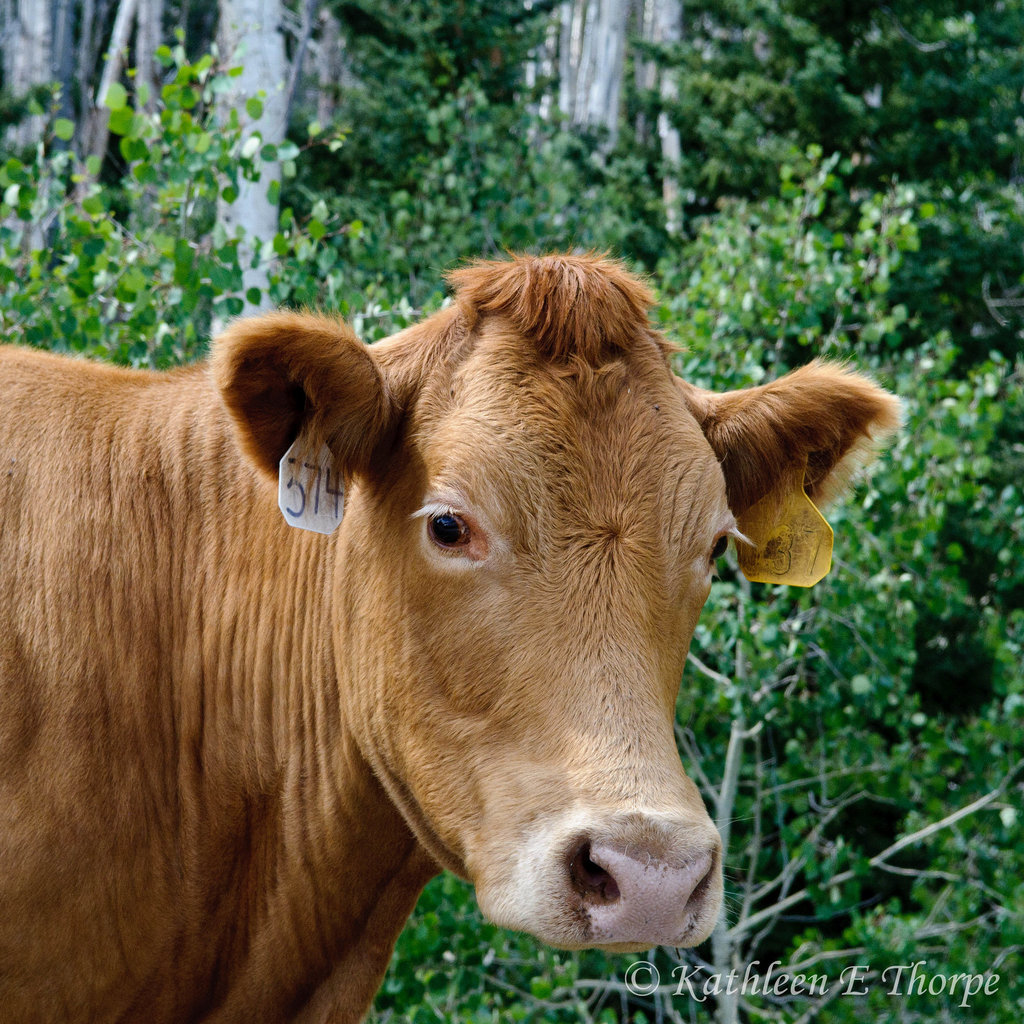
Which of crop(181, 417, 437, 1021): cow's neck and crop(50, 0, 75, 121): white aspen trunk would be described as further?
crop(50, 0, 75, 121): white aspen trunk

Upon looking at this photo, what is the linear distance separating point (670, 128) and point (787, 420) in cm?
1570

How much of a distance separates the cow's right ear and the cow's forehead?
149mm

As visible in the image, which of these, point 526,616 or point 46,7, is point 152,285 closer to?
point 526,616

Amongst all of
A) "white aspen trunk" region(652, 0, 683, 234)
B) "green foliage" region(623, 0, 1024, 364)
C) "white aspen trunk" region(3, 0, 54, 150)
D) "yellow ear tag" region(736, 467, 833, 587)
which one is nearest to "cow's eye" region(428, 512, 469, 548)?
"yellow ear tag" region(736, 467, 833, 587)

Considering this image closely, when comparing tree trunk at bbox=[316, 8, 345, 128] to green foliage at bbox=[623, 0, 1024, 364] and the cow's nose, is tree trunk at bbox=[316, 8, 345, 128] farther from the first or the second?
the cow's nose

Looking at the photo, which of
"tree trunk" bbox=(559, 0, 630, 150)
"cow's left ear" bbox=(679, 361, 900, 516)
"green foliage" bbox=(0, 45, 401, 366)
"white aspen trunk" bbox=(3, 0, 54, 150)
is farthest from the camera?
"tree trunk" bbox=(559, 0, 630, 150)

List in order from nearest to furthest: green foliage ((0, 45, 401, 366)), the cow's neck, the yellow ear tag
Answer: the cow's neck < the yellow ear tag < green foliage ((0, 45, 401, 366))

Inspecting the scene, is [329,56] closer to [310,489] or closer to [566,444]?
[310,489]

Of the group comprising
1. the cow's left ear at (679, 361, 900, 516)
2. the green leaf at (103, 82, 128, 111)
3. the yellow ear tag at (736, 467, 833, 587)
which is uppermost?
the green leaf at (103, 82, 128, 111)

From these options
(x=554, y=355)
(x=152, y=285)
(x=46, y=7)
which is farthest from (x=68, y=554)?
(x=46, y=7)

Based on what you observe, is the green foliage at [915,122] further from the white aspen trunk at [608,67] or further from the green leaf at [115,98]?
the green leaf at [115,98]

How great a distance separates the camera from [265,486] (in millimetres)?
2939

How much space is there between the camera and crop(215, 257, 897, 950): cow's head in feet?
7.06

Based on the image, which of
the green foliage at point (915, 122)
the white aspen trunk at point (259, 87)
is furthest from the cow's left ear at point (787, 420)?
the green foliage at point (915, 122)
